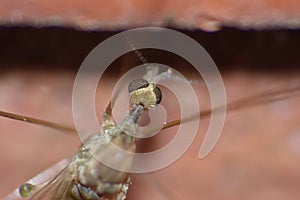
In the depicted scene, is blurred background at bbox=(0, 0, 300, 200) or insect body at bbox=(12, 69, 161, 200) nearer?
blurred background at bbox=(0, 0, 300, 200)

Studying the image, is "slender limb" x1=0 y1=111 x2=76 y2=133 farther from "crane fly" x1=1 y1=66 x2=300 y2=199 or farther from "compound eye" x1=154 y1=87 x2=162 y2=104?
"compound eye" x1=154 y1=87 x2=162 y2=104

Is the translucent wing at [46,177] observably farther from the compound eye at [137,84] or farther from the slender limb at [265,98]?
the slender limb at [265,98]

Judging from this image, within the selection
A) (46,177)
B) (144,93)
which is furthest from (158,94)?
(46,177)

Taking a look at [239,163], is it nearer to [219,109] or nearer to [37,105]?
[219,109]

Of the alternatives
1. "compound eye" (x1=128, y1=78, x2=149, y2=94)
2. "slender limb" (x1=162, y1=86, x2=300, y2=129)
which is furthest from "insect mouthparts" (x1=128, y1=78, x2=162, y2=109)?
"slender limb" (x1=162, y1=86, x2=300, y2=129)

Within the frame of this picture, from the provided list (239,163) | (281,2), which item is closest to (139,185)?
(239,163)

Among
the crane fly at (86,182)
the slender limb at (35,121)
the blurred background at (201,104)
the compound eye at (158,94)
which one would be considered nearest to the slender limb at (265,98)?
the blurred background at (201,104)
